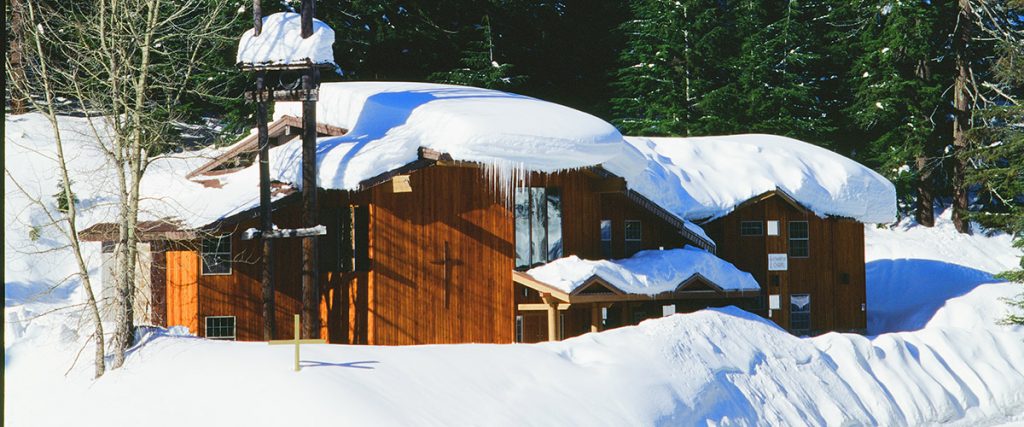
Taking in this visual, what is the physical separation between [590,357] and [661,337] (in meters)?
1.77

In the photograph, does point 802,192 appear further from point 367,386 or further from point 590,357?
point 367,386

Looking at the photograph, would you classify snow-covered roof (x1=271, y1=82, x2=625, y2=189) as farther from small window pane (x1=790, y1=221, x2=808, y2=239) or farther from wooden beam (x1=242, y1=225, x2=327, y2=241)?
small window pane (x1=790, y1=221, x2=808, y2=239)

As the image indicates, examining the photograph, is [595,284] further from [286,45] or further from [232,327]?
[286,45]

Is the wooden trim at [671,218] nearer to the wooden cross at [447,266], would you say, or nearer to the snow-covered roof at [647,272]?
the snow-covered roof at [647,272]

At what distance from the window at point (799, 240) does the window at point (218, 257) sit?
14.2m

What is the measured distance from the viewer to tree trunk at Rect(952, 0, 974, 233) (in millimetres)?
37031

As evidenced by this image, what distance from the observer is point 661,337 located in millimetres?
18406

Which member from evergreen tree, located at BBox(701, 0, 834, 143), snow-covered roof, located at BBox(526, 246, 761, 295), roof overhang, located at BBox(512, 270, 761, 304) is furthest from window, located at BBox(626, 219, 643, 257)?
evergreen tree, located at BBox(701, 0, 834, 143)

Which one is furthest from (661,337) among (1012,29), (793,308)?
(1012,29)

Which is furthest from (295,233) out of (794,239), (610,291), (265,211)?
(794,239)

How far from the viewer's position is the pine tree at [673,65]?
3884 cm

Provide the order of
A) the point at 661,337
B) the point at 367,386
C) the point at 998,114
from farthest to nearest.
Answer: the point at 998,114 < the point at 661,337 < the point at 367,386

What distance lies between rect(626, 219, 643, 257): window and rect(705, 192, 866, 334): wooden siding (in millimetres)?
3250

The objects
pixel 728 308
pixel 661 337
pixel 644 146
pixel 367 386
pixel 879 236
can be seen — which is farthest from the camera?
pixel 879 236
